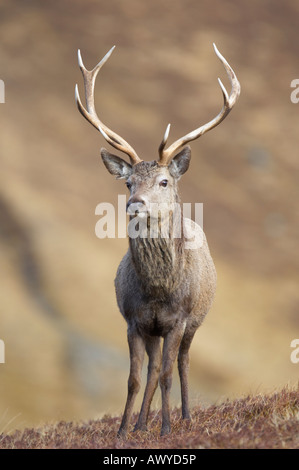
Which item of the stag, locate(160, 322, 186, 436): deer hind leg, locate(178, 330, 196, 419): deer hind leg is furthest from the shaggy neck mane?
locate(178, 330, 196, 419): deer hind leg

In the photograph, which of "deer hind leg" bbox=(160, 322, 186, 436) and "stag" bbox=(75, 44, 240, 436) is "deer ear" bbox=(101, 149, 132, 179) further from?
"deer hind leg" bbox=(160, 322, 186, 436)

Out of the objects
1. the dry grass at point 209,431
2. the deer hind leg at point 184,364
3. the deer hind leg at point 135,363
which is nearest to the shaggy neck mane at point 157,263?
the deer hind leg at point 135,363

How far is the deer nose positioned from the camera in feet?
22.7

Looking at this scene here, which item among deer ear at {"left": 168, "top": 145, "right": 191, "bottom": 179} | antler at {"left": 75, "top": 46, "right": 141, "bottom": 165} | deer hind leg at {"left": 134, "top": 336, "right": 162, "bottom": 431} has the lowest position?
deer hind leg at {"left": 134, "top": 336, "right": 162, "bottom": 431}

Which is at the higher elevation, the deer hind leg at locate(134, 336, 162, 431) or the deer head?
the deer head

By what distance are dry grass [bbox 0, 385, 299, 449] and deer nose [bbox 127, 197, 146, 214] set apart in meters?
2.15

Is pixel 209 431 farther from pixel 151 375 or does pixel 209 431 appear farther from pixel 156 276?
pixel 156 276

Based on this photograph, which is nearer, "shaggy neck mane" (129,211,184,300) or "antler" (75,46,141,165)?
"shaggy neck mane" (129,211,184,300)

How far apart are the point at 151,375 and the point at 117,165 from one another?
7.60 ft

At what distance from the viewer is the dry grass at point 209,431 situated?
19.7 feet

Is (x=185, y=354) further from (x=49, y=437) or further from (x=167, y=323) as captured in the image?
(x=49, y=437)

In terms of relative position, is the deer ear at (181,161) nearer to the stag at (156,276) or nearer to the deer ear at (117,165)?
the stag at (156,276)

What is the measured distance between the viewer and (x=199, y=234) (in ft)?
30.5
